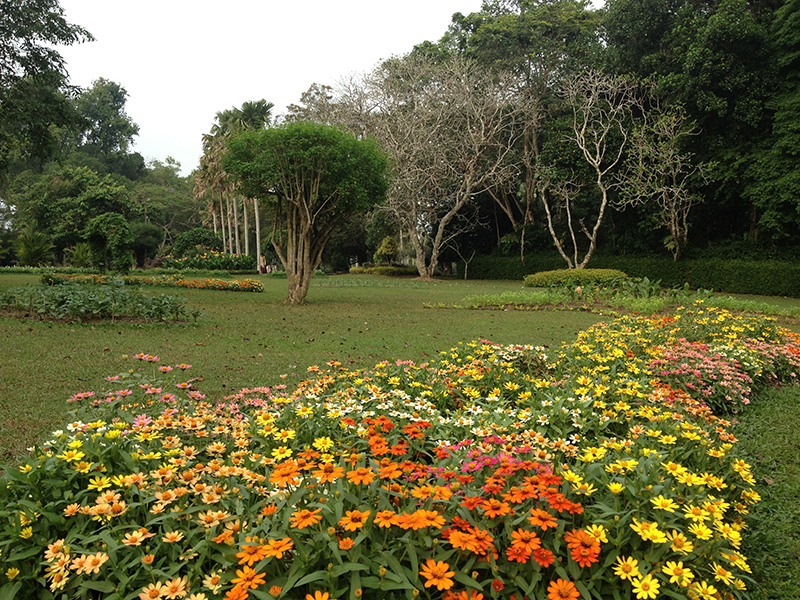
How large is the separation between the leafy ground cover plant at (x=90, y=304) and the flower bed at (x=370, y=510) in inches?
227

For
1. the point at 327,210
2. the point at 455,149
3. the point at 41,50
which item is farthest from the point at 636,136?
the point at 41,50

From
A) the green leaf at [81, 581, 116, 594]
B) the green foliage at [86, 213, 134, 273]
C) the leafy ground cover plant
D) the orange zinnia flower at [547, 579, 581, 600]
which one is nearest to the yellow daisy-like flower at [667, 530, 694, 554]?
the orange zinnia flower at [547, 579, 581, 600]

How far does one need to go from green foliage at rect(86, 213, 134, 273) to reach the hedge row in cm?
1591

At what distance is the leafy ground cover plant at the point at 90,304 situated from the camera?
746 centimetres

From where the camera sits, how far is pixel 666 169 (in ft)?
61.1

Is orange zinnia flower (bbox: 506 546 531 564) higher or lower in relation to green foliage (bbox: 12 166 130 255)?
lower

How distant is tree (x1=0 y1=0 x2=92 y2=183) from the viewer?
31.6 ft

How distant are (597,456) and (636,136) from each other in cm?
1939

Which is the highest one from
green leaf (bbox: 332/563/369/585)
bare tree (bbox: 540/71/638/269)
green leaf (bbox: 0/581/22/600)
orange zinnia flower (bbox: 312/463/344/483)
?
bare tree (bbox: 540/71/638/269)

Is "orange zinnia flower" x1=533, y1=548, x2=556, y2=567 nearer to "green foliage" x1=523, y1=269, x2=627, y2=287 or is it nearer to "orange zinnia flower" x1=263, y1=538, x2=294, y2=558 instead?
"orange zinnia flower" x1=263, y1=538, x2=294, y2=558

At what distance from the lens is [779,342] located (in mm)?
5371

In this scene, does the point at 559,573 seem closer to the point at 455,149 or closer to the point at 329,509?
the point at 329,509

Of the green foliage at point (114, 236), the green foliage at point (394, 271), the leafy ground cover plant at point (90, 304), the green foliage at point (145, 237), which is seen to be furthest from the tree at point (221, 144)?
the leafy ground cover plant at point (90, 304)

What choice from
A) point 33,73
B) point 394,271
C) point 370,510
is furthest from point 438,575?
point 394,271
